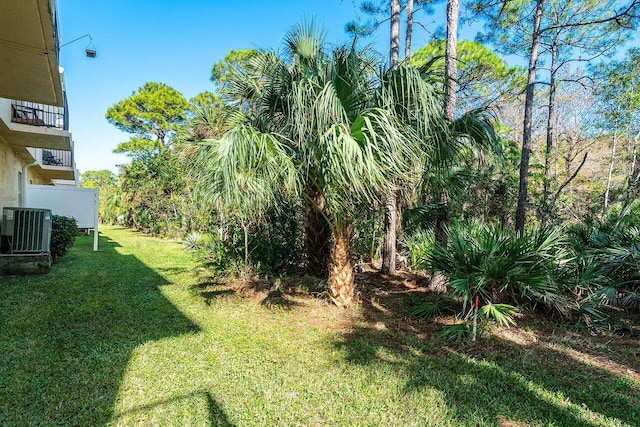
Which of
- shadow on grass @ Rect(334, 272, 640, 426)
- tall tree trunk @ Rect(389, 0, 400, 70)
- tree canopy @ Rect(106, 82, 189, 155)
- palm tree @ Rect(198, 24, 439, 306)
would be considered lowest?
shadow on grass @ Rect(334, 272, 640, 426)

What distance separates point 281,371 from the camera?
11.0 feet

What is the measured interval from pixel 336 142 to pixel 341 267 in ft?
7.37

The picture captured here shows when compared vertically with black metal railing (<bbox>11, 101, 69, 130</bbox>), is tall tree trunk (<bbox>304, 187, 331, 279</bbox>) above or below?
below

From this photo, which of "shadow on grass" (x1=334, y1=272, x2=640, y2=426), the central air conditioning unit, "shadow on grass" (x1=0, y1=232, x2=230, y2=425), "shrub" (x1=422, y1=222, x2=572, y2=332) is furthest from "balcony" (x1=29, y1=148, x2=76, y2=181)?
"shrub" (x1=422, y1=222, x2=572, y2=332)

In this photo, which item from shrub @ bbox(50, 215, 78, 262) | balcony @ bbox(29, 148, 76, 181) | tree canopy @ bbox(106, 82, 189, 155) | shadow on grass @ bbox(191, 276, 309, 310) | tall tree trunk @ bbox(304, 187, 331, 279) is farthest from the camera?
tree canopy @ bbox(106, 82, 189, 155)

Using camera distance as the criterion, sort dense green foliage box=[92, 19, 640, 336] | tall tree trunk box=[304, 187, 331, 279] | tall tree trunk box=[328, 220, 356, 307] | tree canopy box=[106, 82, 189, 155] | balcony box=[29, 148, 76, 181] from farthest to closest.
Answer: tree canopy box=[106, 82, 189, 155] < balcony box=[29, 148, 76, 181] < tall tree trunk box=[304, 187, 331, 279] < tall tree trunk box=[328, 220, 356, 307] < dense green foliage box=[92, 19, 640, 336]

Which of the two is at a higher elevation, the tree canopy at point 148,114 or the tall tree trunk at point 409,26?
the tree canopy at point 148,114

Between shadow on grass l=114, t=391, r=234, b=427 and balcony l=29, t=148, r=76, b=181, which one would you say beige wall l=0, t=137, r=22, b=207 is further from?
shadow on grass l=114, t=391, r=234, b=427

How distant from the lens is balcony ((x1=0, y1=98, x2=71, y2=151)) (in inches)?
327

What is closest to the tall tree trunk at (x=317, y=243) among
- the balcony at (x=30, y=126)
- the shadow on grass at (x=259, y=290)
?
the shadow on grass at (x=259, y=290)

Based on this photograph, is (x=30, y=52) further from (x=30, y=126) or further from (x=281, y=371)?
(x=281, y=371)

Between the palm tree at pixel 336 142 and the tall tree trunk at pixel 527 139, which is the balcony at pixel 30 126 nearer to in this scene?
the palm tree at pixel 336 142

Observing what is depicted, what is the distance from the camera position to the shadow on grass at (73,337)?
8.75ft

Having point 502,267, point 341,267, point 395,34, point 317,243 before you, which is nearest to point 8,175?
point 317,243
